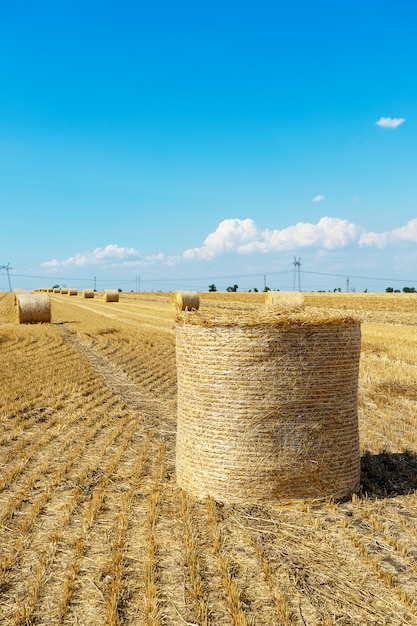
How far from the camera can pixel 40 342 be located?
57.9 feet

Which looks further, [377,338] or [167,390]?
[377,338]

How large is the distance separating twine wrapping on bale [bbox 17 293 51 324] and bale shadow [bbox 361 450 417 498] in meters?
19.6

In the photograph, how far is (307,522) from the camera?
492 cm

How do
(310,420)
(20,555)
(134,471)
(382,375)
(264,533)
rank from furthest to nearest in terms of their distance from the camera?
(382,375) < (134,471) < (310,420) < (264,533) < (20,555)

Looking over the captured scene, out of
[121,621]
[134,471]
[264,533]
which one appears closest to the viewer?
[121,621]

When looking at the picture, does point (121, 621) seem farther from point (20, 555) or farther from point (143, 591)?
point (20, 555)

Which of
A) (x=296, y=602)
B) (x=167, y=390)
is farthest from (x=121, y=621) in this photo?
(x=167, y=390)

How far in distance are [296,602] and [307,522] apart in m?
1.28

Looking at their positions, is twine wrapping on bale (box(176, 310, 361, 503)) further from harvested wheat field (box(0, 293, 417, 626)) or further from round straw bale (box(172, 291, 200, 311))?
round straw bale (box(172, 291, 200, 311))

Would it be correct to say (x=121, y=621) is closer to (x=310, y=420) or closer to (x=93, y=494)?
(x=93, y=494)

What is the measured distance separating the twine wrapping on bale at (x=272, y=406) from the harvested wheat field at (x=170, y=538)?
221mm

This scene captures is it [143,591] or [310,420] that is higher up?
[310,420]

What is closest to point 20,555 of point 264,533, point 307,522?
point 264,533

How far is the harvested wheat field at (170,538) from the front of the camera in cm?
363
